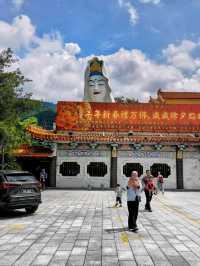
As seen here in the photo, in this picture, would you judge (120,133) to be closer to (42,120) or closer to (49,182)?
(49,182)

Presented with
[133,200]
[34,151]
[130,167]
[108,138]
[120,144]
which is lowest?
[133,200]

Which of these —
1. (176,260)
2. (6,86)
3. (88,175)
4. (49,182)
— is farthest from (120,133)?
(176,260)

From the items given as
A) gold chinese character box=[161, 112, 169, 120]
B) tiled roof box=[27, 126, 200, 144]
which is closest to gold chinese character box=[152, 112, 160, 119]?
gold chinese character box=[161, 112, 169, 120]

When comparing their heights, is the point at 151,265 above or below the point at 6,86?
below

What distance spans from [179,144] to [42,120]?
44.4 metres

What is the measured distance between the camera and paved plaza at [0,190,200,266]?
6.11 metres

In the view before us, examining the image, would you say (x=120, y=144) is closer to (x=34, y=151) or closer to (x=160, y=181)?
(x=160, y=181)

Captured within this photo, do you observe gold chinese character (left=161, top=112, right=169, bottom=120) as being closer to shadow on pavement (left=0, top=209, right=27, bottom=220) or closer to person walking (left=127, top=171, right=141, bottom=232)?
shadow on pavement (left=0, top=209, right=27, bottom=220)

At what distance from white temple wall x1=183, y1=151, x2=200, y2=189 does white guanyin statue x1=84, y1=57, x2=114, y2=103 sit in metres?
10.1

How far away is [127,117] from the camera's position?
3059cm

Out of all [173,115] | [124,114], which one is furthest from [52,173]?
[173,115]

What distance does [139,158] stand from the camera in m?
29.2

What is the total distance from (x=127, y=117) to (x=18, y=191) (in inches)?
782

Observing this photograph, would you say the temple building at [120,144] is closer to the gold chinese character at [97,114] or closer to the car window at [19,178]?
the gold chinese character at [97,114]
